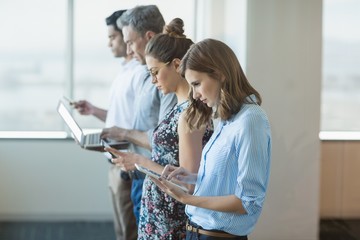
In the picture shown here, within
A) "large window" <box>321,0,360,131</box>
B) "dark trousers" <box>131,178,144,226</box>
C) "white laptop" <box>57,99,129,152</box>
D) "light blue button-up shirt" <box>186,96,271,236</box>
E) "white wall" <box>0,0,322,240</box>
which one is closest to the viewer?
"light blue button-up shirt" <box>186,96,271,236</box>

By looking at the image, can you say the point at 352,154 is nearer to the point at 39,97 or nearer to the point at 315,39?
the point at 315,39

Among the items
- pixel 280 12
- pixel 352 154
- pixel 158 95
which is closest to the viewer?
pixel 158 95

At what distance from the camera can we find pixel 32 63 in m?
5.27

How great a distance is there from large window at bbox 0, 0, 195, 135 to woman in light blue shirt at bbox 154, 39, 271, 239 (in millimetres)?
3566

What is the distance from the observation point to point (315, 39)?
158 inches

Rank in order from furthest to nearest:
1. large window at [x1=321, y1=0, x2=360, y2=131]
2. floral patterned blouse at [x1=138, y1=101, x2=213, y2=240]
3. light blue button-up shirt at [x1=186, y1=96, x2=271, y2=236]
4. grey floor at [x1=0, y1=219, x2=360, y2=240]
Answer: large window at [x1=321, y1=0, x2=360, y2=131]
grey floor at [x1=0, y1=219, x2=360, y2=240]
floral patterned blouse at [x1=138, y1=101, x2=213, y2=240]
light blue button-up shirt at [x1=186, y1=96, x2=271, y2=236]

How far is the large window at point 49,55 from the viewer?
5211mm

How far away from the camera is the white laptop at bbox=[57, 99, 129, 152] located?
2.55 m

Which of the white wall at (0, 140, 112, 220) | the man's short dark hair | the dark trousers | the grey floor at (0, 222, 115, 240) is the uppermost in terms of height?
the man's short dark hair

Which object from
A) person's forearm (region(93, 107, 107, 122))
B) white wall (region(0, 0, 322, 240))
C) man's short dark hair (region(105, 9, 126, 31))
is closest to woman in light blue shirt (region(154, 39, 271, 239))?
man's short dark hair (region(105, 9, 126, 31))

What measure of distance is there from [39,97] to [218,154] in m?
3.77

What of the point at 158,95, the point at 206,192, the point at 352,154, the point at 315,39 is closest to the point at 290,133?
the point at 315,39

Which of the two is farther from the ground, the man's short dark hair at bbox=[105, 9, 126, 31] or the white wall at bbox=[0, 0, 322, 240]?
the man's short dark hair at bbox=[105, 9, 126, 31]

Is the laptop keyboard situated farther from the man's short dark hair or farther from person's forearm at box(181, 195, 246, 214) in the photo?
person's forearm at box(181, 195, 246, 214)
